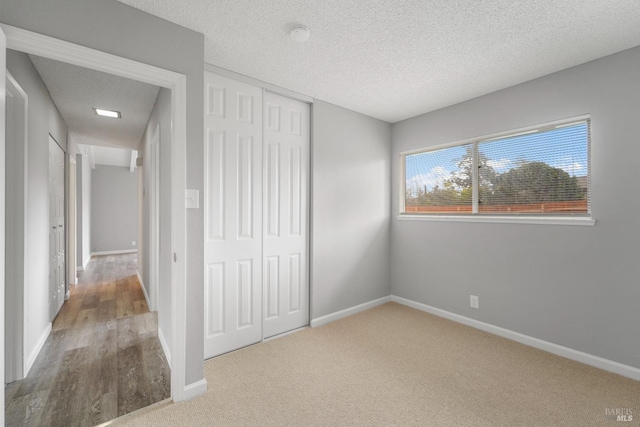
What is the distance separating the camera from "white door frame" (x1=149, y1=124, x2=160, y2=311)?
10.3 ft

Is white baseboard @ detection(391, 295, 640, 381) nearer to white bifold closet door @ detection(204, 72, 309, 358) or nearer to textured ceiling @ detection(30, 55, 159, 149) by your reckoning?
white bifold closet door @ detection(204, 72, 309, 358)

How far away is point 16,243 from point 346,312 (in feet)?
9.78

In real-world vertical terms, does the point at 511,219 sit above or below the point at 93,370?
above

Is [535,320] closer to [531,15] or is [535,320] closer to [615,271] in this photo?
[615,271]

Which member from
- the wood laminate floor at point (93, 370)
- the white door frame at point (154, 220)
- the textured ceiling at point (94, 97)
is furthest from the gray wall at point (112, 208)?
the white door frame at point (154, 220)

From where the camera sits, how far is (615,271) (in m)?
2.24

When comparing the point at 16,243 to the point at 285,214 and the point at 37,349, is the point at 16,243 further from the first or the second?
the point at 285,214

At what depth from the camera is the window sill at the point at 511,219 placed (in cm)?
241

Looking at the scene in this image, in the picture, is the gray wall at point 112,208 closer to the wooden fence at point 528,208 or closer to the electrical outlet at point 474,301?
the wooden fence at point 528,208

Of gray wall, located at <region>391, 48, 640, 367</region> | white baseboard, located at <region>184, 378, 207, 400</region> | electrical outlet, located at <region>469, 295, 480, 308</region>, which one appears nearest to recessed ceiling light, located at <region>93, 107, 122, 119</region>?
white baseboard, located at <region>184, 378, 207, 400</region>

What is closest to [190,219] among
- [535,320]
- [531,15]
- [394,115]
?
[531,15]

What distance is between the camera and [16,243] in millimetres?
2051

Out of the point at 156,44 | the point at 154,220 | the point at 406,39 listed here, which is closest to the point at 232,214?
the point at 156,44

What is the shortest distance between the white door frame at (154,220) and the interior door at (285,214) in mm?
1249
